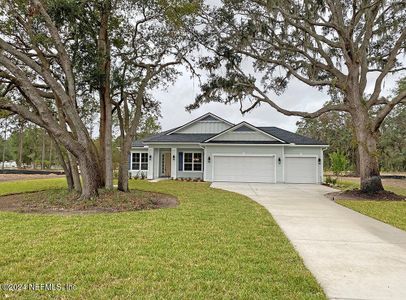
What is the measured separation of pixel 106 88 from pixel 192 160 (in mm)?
12194

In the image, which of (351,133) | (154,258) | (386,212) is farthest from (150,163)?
(351,133)

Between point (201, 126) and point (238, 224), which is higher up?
point (201, 126)

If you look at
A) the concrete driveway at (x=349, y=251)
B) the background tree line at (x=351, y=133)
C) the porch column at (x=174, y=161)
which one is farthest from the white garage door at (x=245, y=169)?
the background tree line at (x=351, y=133)

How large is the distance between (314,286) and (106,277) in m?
2.49

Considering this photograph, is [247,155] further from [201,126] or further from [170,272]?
[170,272]

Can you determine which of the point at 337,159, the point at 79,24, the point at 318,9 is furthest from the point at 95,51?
the point at 337,159

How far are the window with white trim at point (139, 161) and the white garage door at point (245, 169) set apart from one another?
6.40m

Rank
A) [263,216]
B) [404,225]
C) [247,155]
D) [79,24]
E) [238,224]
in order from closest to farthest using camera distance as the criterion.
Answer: [238,224] → [404,225] → [263,216] → [79,24] → [247,155]

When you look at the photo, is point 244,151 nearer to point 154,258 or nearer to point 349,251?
point 349,251

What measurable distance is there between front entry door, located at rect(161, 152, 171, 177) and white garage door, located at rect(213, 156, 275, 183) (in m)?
4.84

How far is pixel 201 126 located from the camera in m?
25.4

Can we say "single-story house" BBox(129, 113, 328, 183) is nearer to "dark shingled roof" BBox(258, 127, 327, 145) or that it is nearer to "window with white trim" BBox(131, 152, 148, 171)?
"dark shingled roof" BBox(258, 127, 327, 145)

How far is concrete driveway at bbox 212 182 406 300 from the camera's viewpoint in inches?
143

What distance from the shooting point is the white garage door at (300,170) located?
69.5 feet
